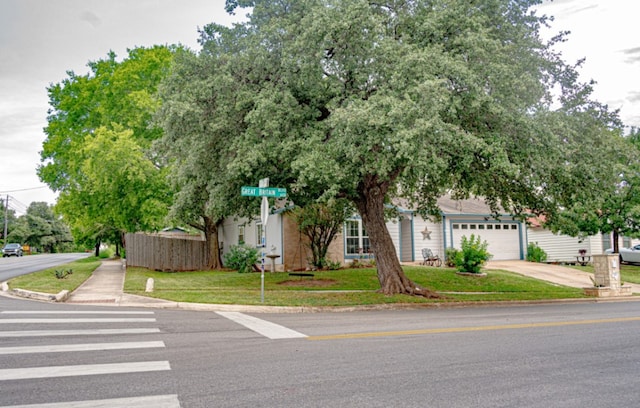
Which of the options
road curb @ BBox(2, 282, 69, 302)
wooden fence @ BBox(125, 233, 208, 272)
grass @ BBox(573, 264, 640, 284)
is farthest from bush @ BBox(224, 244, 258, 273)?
grass @ BBox(573, 264, 640, 284)

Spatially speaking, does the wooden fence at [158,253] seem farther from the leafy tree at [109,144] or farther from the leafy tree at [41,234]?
the leafy tree at [41,234]

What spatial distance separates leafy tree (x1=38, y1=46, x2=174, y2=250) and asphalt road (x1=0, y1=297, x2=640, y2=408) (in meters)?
13.8

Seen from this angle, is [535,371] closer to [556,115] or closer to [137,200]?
[556,115]

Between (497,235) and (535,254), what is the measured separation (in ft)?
7.37

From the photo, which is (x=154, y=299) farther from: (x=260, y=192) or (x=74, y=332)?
(x=74, y=332)

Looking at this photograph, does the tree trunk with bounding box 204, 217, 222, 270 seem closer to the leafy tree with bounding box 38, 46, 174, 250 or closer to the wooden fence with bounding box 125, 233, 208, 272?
A: the wooden fence with bounding box 125, 233, 208, 272

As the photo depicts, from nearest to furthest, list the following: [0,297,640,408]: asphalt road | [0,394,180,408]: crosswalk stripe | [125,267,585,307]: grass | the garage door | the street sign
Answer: [0,394,180,408]: crosswalk stripe → [0,297,640,408]: asphalt road → the street sign → [125,267,585,307]: grass → the garage door

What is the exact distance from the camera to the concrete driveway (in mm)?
21000

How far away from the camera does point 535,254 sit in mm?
29031

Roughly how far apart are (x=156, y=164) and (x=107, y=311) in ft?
52.5

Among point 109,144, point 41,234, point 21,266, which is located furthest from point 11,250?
point 109,144

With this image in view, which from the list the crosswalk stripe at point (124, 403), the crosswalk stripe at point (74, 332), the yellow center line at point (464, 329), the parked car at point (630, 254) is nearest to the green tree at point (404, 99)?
the yellow center line at point (464, 329)

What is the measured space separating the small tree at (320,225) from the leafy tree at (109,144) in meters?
6.56

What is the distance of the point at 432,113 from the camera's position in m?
11.3
